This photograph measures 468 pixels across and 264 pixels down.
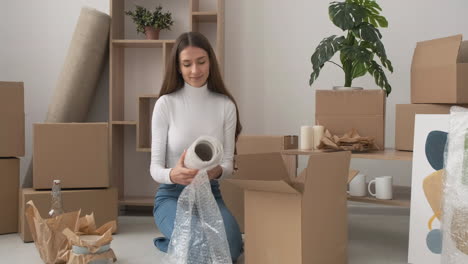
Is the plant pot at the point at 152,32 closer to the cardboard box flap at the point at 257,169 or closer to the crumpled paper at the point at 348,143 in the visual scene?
the crumpled paper at the point at 348,143

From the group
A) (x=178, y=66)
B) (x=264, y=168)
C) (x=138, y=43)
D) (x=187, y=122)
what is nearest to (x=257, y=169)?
(x=264, y=168)

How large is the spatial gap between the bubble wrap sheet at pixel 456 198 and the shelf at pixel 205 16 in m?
1.72

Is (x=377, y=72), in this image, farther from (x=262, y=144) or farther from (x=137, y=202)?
(x=137, y=202)

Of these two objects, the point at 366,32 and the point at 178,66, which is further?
the point at 366,32

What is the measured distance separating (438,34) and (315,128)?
1195 mm

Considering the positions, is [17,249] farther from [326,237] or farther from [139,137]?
[326,237]

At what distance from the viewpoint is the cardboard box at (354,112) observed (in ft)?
8.16

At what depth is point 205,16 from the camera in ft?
9.89

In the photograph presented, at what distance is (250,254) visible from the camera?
1.78 m

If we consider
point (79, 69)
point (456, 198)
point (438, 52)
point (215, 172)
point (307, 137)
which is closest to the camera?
point (456, 198)

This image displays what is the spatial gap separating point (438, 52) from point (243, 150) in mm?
1070

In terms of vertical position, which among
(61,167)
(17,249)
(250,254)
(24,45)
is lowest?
(17,249)

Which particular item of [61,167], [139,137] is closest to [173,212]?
[61,167]

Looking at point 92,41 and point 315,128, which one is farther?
point 92,41
